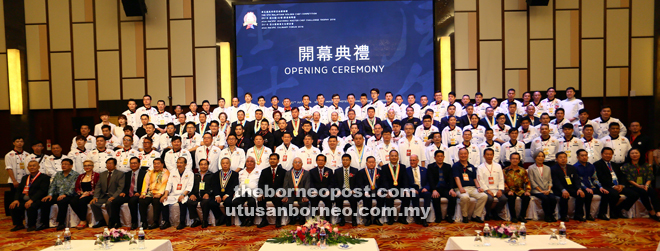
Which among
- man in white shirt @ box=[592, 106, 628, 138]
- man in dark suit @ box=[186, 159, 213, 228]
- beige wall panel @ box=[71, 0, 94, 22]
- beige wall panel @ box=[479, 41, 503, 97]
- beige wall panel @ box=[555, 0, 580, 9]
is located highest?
beige wall panel @ box=[71, 0, 94, 22]

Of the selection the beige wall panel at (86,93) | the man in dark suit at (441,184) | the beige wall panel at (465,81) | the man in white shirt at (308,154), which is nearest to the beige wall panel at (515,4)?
the beige wall panel at (465,81)

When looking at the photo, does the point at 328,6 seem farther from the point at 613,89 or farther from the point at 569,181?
the point at 613,89

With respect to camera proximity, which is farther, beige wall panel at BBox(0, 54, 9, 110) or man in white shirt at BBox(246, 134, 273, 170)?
beige wall panel at BBox(0, 54, 9, 110)

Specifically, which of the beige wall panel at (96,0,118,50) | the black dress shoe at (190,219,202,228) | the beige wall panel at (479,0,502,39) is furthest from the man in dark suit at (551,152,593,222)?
the beige wall panel at (96,0,118,50)

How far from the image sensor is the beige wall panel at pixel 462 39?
388 inches

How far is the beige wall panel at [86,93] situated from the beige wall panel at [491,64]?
377 inches

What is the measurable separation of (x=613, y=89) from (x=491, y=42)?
10.1 ft

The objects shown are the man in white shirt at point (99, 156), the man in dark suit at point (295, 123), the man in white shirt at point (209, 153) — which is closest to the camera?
the man in white shirt at point (209, 153)

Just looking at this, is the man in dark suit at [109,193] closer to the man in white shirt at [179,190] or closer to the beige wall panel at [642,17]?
the man in white shirt at [179,190]

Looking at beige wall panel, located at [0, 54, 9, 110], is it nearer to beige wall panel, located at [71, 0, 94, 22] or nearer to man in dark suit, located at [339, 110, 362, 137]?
beige wall panel, located at [71, 0, 94, 22]

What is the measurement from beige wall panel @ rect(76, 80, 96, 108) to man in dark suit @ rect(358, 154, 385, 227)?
738cm

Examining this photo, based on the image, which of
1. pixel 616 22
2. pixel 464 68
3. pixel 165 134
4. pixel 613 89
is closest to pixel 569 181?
pixel 464 68

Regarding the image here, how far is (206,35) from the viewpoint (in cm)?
1014

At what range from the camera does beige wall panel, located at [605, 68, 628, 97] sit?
9688 millimetres
